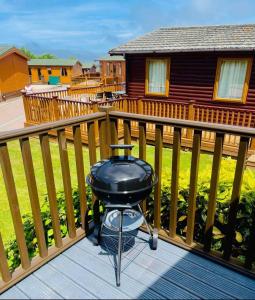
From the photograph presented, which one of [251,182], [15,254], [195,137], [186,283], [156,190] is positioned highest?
[195,137]

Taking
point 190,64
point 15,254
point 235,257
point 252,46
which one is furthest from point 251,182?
point 190,64

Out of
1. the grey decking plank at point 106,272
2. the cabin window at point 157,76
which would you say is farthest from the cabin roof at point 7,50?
the grey decking plank at point 106,272

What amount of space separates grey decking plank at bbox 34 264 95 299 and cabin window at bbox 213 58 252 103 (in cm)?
845

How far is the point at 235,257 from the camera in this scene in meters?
2.22

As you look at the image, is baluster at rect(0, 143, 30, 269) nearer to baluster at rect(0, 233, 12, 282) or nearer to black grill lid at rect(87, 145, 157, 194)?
baluster at rect(0, 233, 12, 282)

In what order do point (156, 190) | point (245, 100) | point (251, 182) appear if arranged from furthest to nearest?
point (245, 100)
point (156, 190)
point (251, 182)

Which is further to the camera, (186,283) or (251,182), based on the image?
(251,182)

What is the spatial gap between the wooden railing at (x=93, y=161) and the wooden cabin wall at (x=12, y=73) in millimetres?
23064

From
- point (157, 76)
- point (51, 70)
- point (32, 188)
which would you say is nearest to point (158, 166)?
point (32, 188)

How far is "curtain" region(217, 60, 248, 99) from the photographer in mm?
8414

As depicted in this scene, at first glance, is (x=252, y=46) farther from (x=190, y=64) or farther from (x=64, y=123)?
(x=64, y=123)

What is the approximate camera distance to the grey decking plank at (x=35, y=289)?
1.83 m

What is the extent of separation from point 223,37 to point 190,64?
1.42 meters

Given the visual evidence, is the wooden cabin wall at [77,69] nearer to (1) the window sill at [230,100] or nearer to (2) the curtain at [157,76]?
(2) the curtain at [157,76]
